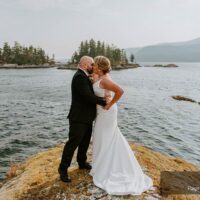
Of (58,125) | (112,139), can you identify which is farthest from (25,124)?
(112,139)

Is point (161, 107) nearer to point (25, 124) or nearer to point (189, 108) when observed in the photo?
point (189, 108)

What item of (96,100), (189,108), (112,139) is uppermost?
(96,100)

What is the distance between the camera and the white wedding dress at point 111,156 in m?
7.26

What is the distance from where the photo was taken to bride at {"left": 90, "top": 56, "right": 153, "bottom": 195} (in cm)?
707

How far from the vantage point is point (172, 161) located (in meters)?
10.9

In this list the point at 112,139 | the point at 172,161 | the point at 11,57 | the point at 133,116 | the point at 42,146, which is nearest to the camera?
the point at 112,139

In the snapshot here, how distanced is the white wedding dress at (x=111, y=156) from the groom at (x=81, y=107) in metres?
0.30

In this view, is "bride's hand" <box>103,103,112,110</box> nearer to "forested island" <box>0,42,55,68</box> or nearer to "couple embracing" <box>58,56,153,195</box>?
"couple embracing" <box>58,56,153,195</box>

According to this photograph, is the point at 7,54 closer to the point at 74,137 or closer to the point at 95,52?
the point at 95,52

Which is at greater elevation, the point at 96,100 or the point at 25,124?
the point at 96,100

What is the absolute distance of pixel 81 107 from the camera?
720 centimetres

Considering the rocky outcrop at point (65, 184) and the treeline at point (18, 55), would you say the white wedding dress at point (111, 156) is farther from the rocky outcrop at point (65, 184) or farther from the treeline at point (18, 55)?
the treeline at point (18, 55)

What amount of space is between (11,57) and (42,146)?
15120 centimetres

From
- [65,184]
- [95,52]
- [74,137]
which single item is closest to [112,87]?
[74,137]
